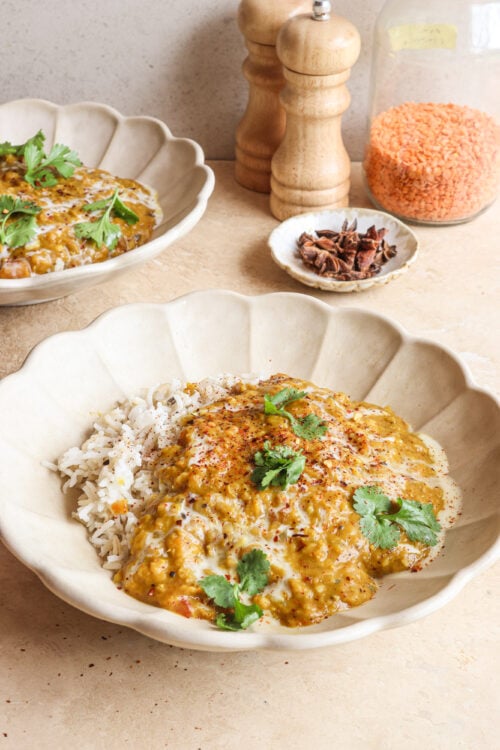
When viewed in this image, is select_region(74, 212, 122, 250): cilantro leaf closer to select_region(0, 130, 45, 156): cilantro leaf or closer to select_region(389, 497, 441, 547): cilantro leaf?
select_region(0, 130, 45, 156): cilantro leaf

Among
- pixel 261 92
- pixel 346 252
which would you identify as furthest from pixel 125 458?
pixel 261 92

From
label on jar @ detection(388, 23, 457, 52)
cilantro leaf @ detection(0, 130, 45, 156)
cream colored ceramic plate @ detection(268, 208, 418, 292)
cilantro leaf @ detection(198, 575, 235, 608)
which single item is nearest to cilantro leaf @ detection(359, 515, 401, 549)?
cilantro leaf @ detection(198, 575, 235, 608)

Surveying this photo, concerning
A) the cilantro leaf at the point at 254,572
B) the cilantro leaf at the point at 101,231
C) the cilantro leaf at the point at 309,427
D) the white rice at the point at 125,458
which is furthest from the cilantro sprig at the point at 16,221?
the cilantro leaf at the point at 254,572

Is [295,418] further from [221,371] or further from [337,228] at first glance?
[337,228]

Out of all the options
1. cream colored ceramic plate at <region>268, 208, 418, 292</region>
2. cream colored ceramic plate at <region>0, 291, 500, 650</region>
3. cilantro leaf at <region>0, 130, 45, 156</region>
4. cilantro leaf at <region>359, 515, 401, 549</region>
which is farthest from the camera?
cilantro leaf at <region>0, 130, 45, 156</region>

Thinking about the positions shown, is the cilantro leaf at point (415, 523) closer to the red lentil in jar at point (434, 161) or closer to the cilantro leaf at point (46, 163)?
the red lentil in jar at point (434, 161)

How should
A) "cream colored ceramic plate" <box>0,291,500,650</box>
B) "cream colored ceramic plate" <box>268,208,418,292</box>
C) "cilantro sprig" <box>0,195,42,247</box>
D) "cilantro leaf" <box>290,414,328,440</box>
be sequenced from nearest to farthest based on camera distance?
"cream colored ceramic plate" <box>0,291,500,650</box>
"cilantro leaf" <box>290,414,328,440</box>
"cilantro sprig" <box>0,195,42,247</box>
"cream colored ceramic plate" <box>268,208,418,292</box>
